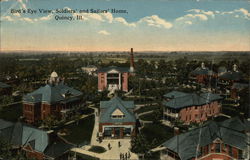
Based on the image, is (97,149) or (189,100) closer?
(97,149)

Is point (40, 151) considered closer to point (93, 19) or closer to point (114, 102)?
point (114, 102)

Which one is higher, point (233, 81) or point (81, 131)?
point (233, 81)

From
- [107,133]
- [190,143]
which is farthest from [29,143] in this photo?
[190,143]

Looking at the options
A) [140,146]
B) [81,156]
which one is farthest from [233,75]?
[81,156]

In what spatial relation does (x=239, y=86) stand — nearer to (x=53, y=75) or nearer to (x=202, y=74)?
(x=202, y=74)

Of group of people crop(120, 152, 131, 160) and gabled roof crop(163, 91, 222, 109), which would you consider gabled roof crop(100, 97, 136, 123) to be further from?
gabled roof crop(163, 91, 222, 109)

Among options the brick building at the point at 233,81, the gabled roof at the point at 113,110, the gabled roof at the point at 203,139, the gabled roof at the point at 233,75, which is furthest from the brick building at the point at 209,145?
the gabled roof at the point at 233,75

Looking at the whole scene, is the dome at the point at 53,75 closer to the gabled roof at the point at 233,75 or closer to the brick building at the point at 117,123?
the brick building at the point at 117,123
